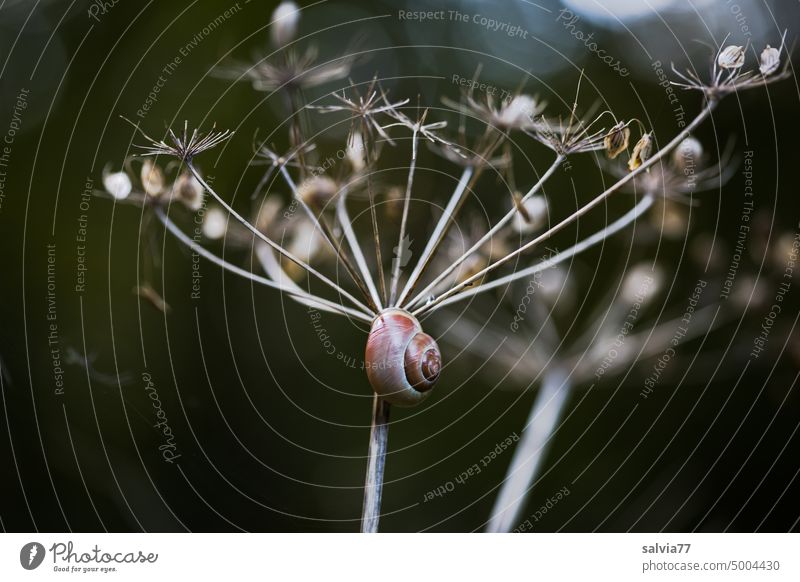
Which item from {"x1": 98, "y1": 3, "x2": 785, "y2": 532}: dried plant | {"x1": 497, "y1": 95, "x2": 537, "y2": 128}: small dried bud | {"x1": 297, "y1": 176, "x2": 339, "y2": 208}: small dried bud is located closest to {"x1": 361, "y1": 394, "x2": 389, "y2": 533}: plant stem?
{"x1": 98, "y1": 3, "x2": 785, "y2": 532}: dried plant

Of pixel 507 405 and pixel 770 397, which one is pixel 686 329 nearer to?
pixel 770 397

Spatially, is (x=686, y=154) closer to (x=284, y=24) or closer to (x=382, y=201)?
(x=382, y=201)

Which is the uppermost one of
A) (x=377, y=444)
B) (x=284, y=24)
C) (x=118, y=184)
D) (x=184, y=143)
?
(x=284, y=24)

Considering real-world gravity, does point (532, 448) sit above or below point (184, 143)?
below

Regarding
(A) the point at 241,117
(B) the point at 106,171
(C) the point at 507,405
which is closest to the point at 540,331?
(C) the point at 507,405
